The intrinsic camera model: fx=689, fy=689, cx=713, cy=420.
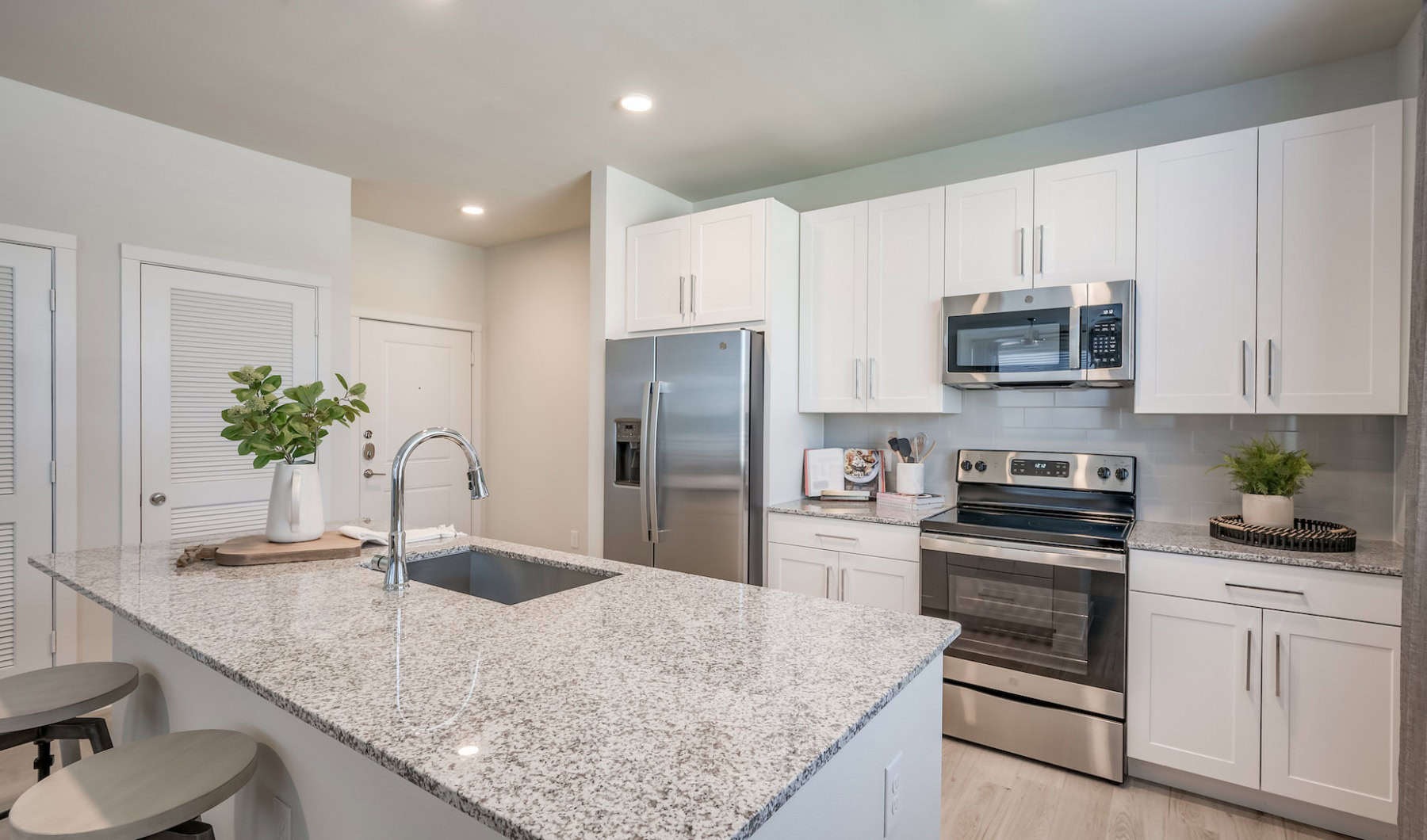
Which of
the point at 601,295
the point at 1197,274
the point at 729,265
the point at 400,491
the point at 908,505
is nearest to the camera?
the point at 400,491

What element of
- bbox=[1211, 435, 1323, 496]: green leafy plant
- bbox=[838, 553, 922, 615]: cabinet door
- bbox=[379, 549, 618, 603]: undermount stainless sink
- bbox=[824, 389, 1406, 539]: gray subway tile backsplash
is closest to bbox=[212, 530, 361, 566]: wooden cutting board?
bbox=[379, 549, 618, 603]: undermount stainless sink

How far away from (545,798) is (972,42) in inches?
102

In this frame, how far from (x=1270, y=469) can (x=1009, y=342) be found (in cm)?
95

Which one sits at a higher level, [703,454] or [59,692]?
[703,454]

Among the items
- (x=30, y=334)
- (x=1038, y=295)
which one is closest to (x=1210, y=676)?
(x=1038, y=295)

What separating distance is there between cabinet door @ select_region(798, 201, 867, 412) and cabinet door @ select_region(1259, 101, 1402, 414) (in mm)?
1454

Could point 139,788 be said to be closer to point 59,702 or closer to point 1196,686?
point 59,702

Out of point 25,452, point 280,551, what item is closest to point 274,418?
point 280,551

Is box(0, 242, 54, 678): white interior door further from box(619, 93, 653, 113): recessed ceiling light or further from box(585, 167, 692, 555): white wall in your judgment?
box(619, 93, 653, 113): recessed ceiling light

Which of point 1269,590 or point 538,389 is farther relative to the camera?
point 538,389

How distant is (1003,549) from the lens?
2.49 metres

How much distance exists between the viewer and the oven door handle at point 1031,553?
2.32 metres

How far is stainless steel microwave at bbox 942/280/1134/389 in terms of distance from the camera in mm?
2541

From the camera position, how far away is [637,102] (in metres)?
2.82
